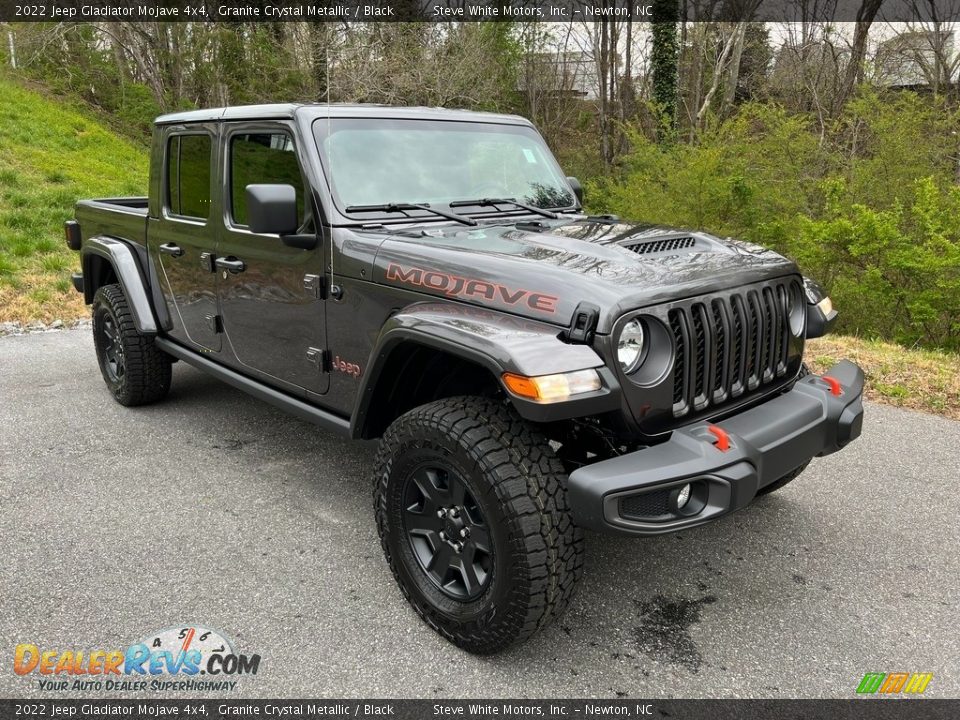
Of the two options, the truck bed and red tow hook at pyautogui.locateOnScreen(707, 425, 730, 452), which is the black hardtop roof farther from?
red tow hook at pyautogui.locateOnScreen(707, 425, 730, 452)

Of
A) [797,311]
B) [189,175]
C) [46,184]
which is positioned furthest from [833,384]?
[46,184]

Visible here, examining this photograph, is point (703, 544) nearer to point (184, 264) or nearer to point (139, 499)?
point (139, 499)

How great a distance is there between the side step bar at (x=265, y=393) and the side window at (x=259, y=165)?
837 millimetres

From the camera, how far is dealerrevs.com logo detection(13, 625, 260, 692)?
8.14ft

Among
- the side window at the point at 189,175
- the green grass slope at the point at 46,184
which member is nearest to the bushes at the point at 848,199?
the side window at the point at 189,175

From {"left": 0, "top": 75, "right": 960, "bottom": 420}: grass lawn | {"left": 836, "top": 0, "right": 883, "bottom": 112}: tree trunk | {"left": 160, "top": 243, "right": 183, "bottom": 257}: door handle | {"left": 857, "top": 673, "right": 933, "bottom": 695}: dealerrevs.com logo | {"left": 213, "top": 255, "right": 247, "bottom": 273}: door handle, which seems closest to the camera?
{"left": 857, "top": 673, "right": 933, "bottom": 695}: dealerrevs.com logo

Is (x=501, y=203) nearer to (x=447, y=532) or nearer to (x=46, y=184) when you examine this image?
(x=447, y=532)

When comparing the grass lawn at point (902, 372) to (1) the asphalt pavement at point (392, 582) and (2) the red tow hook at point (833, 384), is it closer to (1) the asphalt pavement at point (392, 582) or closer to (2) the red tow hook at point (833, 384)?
(1) the asphalt pavement at point (392, 582)

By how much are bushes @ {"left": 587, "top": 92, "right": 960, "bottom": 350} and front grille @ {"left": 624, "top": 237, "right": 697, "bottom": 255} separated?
485 centimetres

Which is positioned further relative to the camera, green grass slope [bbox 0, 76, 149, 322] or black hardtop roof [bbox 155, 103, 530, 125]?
green grass slope [bbox 0, 76, 149, 322]

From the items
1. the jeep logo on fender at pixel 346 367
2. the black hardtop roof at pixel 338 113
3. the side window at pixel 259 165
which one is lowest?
the jeep logo on fender at pixel 346 367

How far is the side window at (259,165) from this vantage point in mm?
3447

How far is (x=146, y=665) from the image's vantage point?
2561mm

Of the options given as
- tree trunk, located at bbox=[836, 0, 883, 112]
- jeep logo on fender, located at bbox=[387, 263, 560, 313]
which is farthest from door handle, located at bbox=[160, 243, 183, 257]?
tree trunk, located at bbox=[836, 0, 883, 112]
